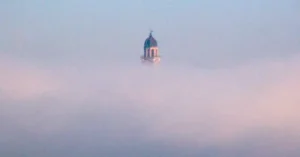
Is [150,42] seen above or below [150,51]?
above

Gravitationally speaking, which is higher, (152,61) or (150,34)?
(150,34)

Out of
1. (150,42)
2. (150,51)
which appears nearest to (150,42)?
(150,42)

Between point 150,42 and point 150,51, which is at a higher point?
point 150,42

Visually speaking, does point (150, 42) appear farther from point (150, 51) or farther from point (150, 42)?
point (150, 51)
